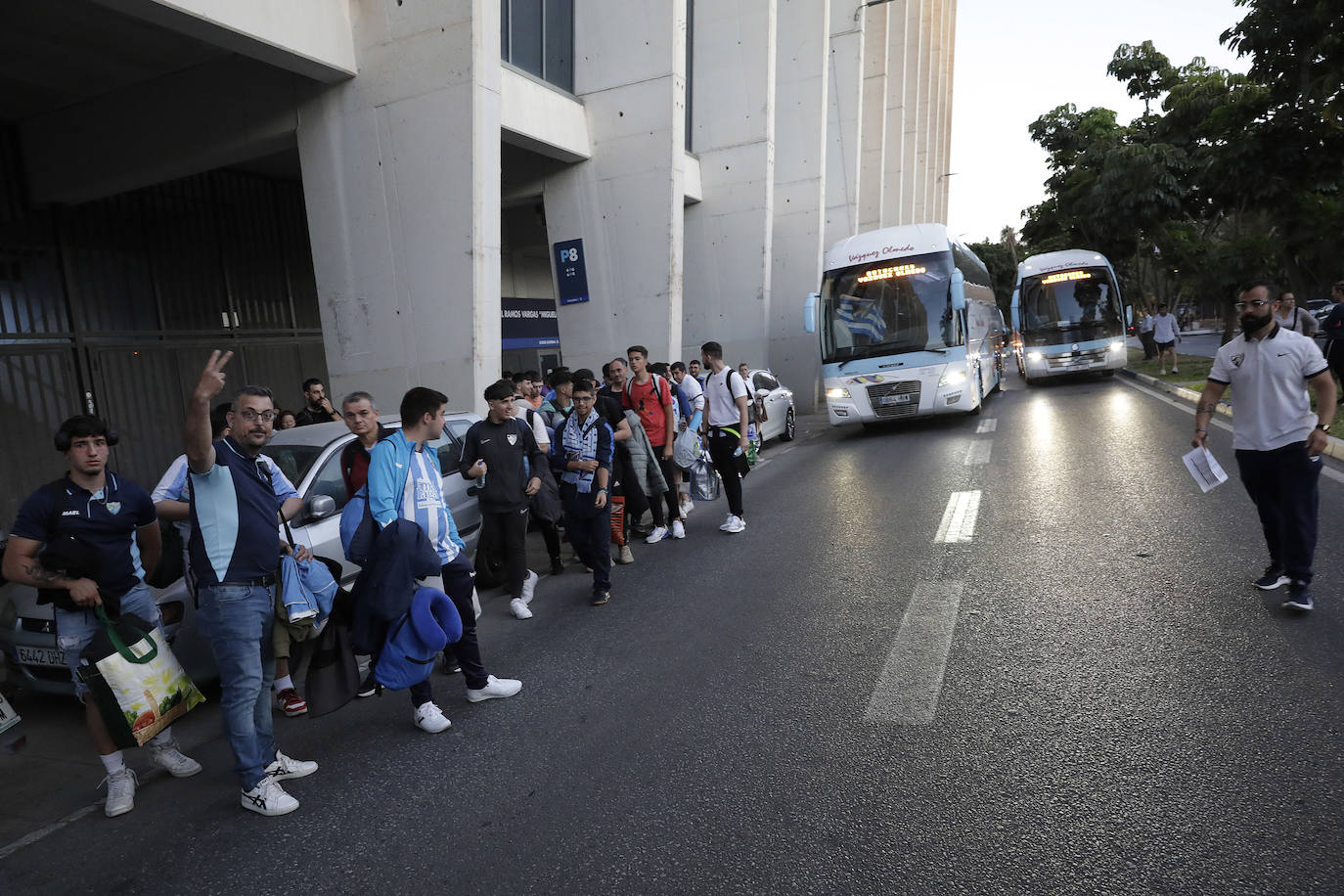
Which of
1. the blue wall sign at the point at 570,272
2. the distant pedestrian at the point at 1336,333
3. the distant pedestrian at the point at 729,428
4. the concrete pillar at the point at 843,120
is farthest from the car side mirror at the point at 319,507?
the concrete pillar at the point at 843,120

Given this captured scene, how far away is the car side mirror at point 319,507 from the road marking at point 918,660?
145 inches

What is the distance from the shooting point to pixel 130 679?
3.64 meters

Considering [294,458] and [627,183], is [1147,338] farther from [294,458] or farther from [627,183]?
[294,458]

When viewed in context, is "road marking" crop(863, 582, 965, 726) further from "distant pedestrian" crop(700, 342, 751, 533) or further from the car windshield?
the car windshield

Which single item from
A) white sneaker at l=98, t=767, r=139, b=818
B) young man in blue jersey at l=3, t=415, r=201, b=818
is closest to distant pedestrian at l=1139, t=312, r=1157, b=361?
young man in blue jersey at l=3, t=415, r=201, b=818

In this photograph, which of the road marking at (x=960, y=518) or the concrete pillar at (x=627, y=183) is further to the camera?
the concrete pillar at (x=627, y=183)

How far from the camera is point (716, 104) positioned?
811 inches

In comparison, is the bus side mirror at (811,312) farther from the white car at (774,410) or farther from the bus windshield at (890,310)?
the white car at (774,410)

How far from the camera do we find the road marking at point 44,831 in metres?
3.59

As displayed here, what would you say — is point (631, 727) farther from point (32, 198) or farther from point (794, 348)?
point (794, 348)

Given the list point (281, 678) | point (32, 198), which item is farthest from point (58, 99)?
point (281, 678)

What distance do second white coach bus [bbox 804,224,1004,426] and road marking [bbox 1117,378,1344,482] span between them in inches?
139

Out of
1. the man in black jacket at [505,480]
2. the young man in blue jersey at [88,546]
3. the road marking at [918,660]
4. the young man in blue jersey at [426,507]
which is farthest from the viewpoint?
the man in black jacket at [505,480]

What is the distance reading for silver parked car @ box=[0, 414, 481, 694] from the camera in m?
4.98
